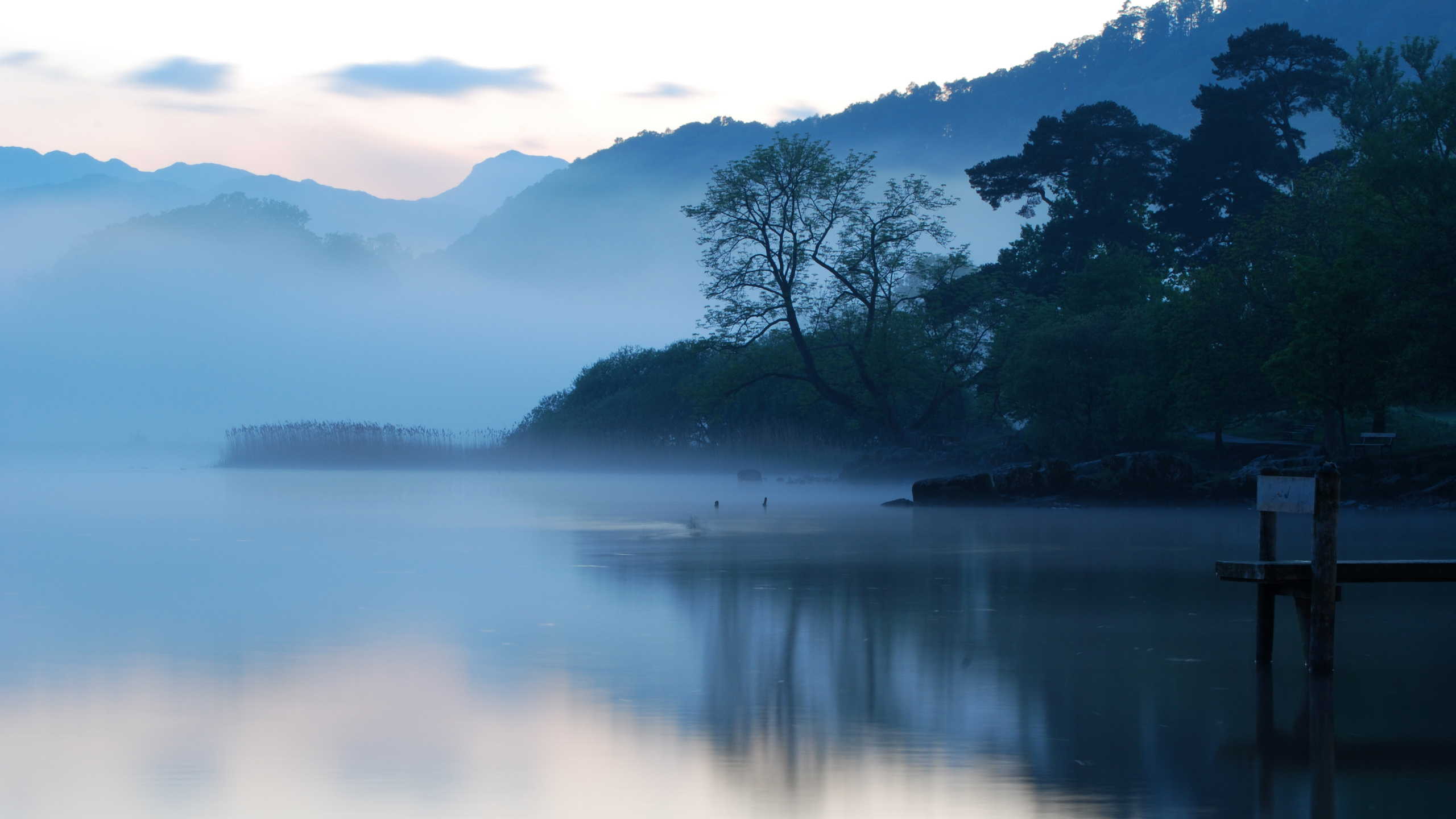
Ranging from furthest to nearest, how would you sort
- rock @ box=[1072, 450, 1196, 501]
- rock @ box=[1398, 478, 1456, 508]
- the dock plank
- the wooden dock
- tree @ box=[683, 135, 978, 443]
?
tree @ box=[683, 135, 978, 443] → rock @ box=[1072, 450, 1196, 501] → rock @ box=[1398, 478, 1456, 508] → the dock plank → the wooden dock

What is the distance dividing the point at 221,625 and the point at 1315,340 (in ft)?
87.3

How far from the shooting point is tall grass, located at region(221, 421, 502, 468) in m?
48.9

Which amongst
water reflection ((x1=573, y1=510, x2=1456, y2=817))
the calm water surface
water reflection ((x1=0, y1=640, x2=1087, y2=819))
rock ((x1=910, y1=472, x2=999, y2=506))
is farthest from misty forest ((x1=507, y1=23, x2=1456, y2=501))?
water reflection ((x1=0, y1=640, x2=1087, y2=819))

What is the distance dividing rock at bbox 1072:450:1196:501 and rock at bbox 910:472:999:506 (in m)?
2.00

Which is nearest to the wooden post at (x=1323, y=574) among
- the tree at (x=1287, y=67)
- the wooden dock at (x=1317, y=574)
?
the wooden dock at (x=1317, y=574)

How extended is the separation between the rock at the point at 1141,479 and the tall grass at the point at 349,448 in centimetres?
2618

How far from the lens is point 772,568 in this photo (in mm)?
17500

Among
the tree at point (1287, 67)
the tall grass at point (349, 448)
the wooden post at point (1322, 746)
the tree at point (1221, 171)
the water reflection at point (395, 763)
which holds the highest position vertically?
the tree at point (1287, 67)

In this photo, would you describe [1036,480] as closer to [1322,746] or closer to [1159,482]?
[1159,482]

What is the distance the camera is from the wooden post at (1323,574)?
9.74m

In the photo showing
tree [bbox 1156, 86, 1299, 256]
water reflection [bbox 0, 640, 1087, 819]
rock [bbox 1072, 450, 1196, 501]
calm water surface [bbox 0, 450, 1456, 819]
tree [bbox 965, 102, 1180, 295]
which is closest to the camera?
water reflection [bbox 0, 640, 1087, 819]

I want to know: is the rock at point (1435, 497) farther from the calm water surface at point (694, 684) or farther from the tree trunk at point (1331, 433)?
the calm water surface at point (694, 684)

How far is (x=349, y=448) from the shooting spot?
49.2m

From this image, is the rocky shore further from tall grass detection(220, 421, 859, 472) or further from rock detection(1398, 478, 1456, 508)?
tall grass detection(220, 421, 859, 472)
